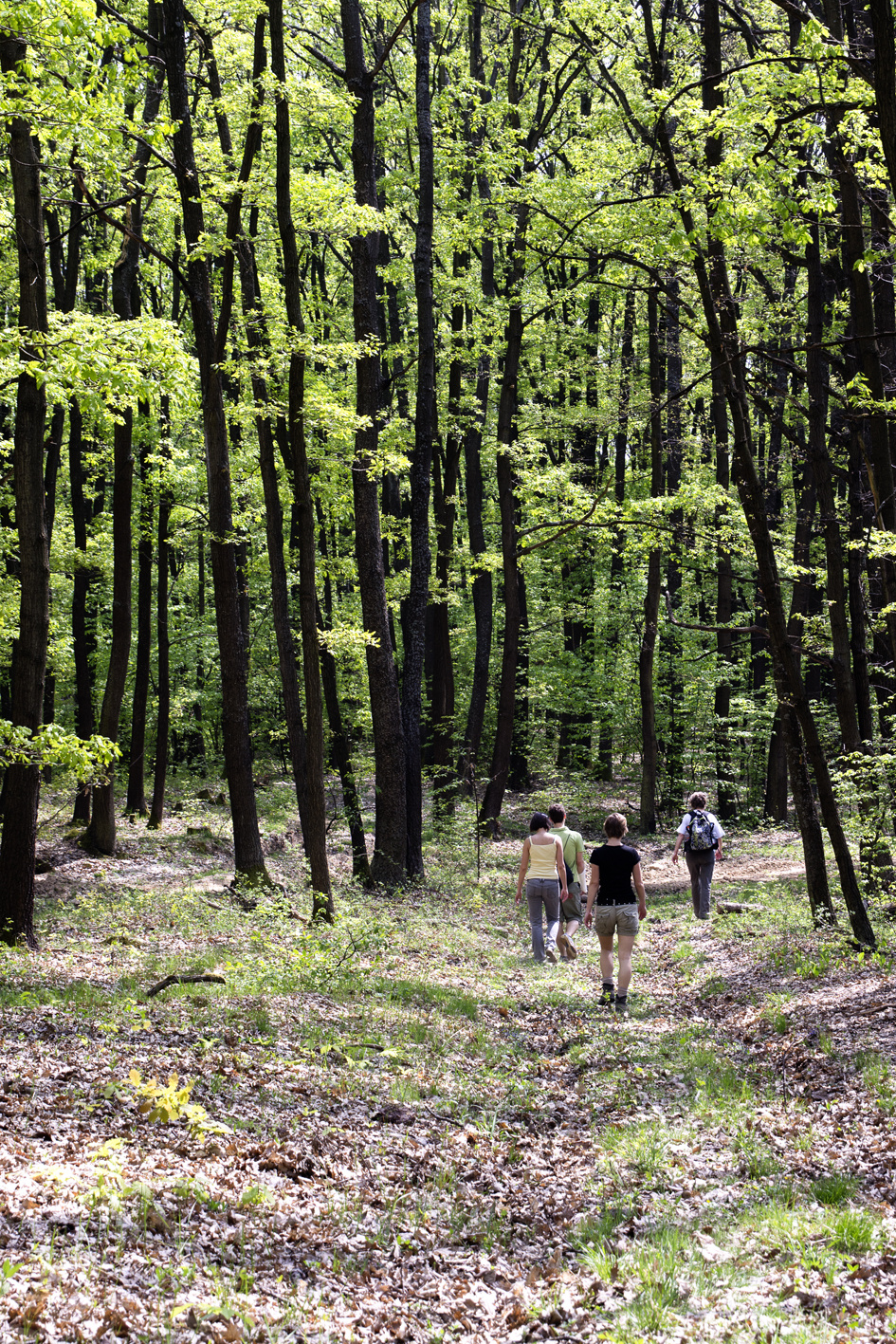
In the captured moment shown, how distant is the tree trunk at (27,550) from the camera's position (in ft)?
30.5

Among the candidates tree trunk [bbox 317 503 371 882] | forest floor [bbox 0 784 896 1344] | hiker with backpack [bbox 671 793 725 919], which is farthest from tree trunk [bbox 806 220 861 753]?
tree trunk [bbox 317 503 371 882]

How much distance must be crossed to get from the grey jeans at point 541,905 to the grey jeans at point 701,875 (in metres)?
2.86

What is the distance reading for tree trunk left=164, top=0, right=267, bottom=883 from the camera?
13.0 m

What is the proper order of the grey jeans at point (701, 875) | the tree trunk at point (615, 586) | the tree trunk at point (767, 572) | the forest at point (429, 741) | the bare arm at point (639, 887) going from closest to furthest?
the forest at point (429, 741)
the bare arm at point (639, 887)
the tree trunk at point (767, 572)
the grey jeans at point (701, 875)
the tree trunk at point (615, 586)

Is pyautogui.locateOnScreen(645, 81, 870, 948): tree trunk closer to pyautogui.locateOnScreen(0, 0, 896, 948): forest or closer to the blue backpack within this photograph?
pyautogui.locateOnScreen(0, 0, 896, 948): forest

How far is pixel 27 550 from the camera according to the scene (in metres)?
9.54

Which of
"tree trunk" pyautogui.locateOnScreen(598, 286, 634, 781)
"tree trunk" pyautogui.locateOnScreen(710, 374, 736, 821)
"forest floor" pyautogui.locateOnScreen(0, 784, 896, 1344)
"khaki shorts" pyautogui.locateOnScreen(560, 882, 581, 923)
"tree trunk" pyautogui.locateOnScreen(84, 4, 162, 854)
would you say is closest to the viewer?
"forest floor" pyautogui.locateOnScreen(0, 784, 896, 1344)

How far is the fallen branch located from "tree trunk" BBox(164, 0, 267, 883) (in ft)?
16.3

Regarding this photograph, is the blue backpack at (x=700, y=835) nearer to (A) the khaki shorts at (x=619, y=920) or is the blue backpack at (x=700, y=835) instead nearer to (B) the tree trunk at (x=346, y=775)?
(A) the khaki shorts at (x=619, y=920)

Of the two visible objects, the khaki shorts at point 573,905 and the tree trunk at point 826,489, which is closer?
the khaki shorts at point 573,905

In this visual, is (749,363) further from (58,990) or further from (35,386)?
(58,990)

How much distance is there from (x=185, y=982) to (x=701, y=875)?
811cm

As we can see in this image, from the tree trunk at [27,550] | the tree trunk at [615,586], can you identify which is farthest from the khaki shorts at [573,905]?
the tree trunk at [615,586]

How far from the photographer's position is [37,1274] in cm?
414
